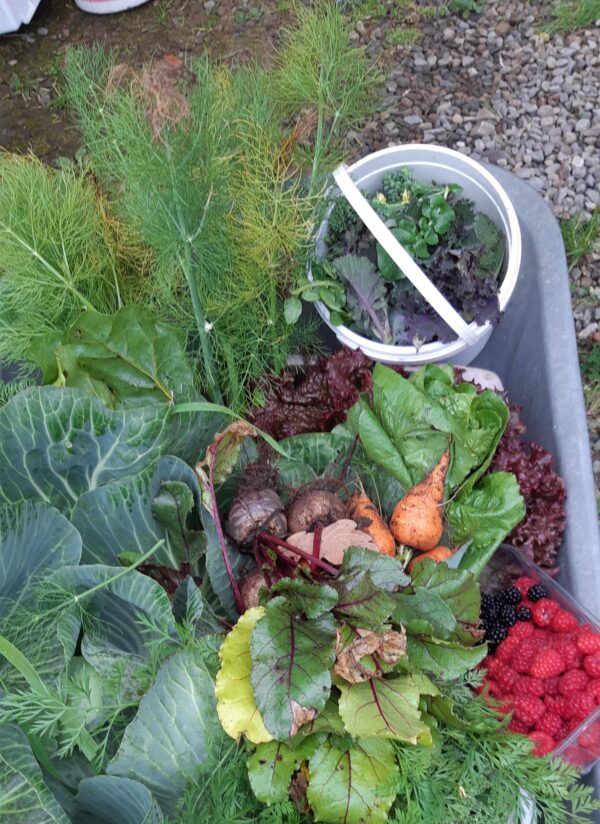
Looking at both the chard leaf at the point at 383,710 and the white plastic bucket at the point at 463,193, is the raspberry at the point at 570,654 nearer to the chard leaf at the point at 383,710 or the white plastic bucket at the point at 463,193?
Result: the chard leaf at the point at 383,710

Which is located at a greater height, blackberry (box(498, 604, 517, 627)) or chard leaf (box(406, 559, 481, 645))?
chard leaf (box(406, 559, 481, 645))

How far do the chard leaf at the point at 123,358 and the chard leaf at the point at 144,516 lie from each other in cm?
16

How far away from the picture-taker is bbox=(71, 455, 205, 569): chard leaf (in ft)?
4.13

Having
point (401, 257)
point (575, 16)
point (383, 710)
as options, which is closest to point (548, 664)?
point (383, 710)

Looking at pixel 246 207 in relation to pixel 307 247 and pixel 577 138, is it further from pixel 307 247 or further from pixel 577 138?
pixel 577 138

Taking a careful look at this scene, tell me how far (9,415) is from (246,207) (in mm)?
648

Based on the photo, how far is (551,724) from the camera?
4.26 feet

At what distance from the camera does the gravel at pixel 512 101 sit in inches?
95.4

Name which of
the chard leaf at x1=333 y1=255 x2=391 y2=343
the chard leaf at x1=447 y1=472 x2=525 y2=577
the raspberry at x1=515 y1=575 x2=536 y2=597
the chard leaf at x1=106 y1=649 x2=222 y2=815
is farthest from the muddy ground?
the chard leaf at x1=106 y1=649 x2=222 y2=815

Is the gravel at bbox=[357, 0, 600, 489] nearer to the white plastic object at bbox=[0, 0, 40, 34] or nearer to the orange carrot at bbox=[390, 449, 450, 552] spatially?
the orange carrot at bbox=[390, 449, 450, 552]

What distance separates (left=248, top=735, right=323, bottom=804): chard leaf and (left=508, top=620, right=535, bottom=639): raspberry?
445 mm

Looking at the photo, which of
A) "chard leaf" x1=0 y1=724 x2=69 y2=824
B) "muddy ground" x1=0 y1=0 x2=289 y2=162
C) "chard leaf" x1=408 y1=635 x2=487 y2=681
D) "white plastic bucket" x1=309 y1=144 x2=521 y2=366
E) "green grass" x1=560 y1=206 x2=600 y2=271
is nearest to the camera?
"chard leaf" x1=0 y1=724 x2=69 y2=824

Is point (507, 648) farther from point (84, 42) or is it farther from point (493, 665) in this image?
point (84, 42)

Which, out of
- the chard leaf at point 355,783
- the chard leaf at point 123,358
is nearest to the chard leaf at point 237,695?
the chard leaf at point 355,783
